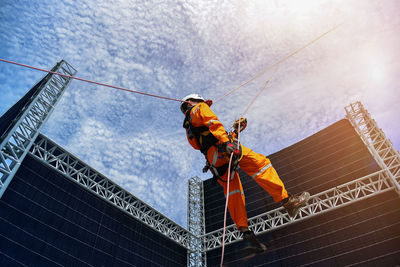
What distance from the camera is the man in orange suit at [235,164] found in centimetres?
328

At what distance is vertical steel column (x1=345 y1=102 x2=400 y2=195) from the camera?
9.91 metres

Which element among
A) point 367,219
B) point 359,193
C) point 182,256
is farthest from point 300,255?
point 182,256

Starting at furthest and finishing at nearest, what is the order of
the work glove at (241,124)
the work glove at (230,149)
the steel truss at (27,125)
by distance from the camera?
the steel truss at (27,125)
the work glove at (241,124)
the work glove at (230,149)

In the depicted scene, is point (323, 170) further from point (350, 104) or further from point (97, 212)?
point (97, 212)

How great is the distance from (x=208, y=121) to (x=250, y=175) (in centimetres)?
84

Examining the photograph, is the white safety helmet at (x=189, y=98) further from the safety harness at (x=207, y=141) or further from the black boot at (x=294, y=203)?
the black boot at (x=294, y=203)

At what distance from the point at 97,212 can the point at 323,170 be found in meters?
9.32

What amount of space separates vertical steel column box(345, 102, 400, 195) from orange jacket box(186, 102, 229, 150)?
29.4ft

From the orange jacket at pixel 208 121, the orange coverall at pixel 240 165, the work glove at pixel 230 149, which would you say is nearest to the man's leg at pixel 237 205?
the orange coverall at pixel 240 165

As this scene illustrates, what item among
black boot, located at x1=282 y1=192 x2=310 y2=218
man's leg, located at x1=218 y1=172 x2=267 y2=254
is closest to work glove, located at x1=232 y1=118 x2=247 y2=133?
man's leg, located at x1=218 y1=172 x2=267 y2=254

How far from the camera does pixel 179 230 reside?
44.3 feet

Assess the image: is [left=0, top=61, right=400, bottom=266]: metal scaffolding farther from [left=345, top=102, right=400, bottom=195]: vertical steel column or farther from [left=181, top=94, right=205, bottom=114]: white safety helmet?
[left=181, top=94, right=205, bottom=114]: white safety helmet

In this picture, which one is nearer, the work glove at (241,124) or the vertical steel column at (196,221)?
the work glove at (241,124)

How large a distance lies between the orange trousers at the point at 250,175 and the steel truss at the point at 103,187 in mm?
7935
